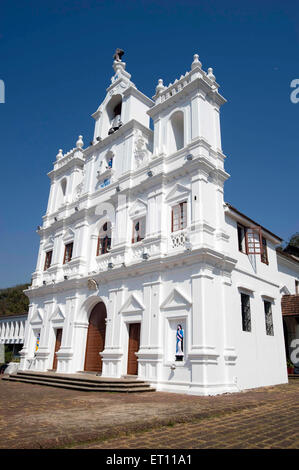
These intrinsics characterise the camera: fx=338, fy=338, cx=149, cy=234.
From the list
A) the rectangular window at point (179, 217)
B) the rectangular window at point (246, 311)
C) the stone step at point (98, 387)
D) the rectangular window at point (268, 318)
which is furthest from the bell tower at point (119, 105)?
the stone step at point (98, 387)

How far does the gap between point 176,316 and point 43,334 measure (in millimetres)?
10675

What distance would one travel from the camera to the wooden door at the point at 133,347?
1442 cm

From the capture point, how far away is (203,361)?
11695 millimetres

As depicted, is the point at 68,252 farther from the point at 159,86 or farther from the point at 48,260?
the point at 159,86

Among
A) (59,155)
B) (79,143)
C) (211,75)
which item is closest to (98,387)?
(211,75)

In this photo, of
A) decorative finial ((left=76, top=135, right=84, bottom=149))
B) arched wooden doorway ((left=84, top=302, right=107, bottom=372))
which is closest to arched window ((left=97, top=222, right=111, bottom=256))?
arched wooden doorway ((left=84, top=302, right=107, bottom=372))

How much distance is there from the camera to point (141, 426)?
5.76 metres

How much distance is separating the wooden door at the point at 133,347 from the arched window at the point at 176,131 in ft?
28.8

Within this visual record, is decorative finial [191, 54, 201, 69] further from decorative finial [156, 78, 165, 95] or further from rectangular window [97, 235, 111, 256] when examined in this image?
rectangular window [97, 235, 111, 256]

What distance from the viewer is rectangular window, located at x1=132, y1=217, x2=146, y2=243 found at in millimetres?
16641

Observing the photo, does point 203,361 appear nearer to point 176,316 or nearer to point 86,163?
point 176,316

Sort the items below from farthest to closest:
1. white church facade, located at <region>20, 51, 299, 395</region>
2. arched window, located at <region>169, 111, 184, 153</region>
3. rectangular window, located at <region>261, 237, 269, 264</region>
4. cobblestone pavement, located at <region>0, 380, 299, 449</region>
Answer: rectangular window, located at <region>261, 237, 269, 264</region> → arched window, located at <region>169, 111, 184, 153</region> → white church facade, located at <region>20, 51, 299, 395</region> → cobblestone pavement, located at <region>0, 380, 299, 449</region>

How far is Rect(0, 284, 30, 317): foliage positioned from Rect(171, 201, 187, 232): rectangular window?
141ft
